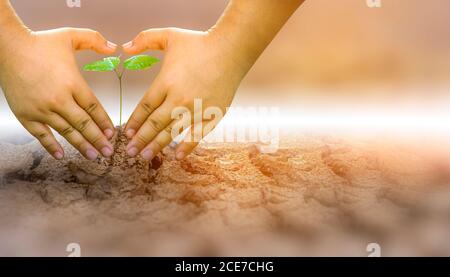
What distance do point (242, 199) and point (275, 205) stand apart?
0.28 ft

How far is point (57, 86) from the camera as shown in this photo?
1258 millimetres

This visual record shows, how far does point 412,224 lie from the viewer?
1227 mm

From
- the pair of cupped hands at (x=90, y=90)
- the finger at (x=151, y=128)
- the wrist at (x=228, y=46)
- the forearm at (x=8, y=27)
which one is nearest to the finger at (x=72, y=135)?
the pair of cupped hands at (x=90, y=90)

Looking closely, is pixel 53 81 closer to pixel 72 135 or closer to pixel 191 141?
pixel 72 135

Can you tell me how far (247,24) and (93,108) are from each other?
17.9 inches

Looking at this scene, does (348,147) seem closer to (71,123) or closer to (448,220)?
(448,220)

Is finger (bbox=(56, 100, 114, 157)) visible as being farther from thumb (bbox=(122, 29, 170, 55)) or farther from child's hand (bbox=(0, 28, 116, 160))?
thumb (bbox=(122, 29, 170, 55))

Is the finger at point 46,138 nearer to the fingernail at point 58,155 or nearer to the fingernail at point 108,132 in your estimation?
the fingernail at point 58,155

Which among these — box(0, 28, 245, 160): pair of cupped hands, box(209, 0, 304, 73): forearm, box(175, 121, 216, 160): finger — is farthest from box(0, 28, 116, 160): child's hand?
box(209, 0, 304, 73): forearm

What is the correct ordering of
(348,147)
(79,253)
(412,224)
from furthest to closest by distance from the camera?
(348,147), (412,224), (79,253)

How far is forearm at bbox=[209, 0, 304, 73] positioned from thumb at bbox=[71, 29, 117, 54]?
0.90ft
